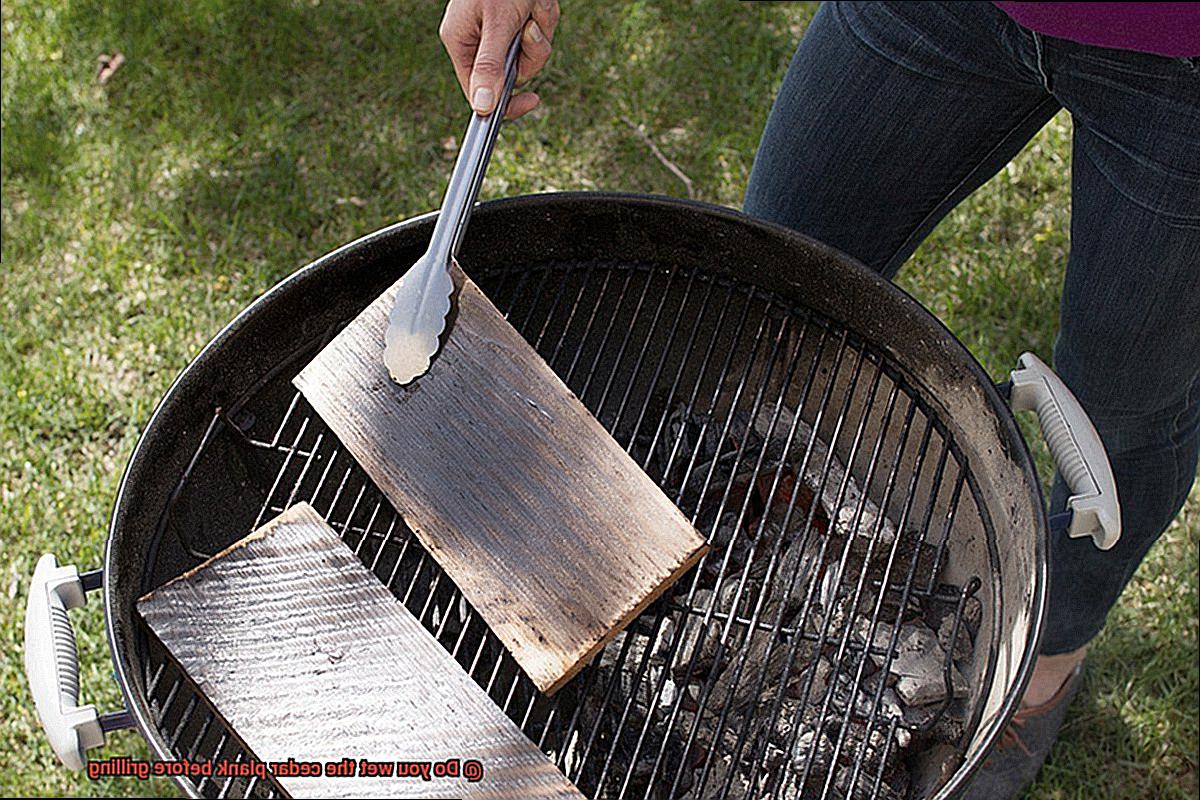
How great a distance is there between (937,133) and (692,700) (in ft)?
2.72

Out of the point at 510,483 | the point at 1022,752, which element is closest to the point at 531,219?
the point at 510,483

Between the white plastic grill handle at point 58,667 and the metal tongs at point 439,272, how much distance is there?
1.58 feet

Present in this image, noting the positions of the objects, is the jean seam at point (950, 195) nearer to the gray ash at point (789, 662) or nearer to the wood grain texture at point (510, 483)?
the gray ash at point (789, 662)

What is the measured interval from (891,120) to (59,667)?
126cm

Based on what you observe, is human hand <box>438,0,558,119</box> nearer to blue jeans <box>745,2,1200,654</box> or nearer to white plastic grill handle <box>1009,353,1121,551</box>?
blue jeans <box>745,2,1200,654</box>

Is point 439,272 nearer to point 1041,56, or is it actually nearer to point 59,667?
point 59,667

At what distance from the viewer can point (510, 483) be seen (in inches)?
57.4

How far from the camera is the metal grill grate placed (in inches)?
56.2

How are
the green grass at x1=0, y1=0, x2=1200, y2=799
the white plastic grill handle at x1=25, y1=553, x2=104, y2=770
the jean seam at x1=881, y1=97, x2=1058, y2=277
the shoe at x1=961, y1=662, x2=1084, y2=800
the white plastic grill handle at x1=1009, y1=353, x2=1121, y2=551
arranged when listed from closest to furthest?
1. the white plastic grill handle at x1=25, y1=553, x2=104, y2=770
2. the white plastic grill handle at x1=1009, y1=353, x2=1121, y2=551
3. the jean seam at x1=881, y1=97, x2=1058, y2=277
4. the shoe at x1=961, y1=662, x2=1084, y2=800
5. the green grass at x1=0, y1=0, x2=1200, y2=799

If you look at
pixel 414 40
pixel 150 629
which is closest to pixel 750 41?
pixel 414 40

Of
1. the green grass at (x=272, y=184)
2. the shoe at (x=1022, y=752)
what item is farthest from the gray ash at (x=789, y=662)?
the green grass at (x=272, y=184)

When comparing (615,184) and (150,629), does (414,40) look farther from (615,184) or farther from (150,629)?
(150,629)

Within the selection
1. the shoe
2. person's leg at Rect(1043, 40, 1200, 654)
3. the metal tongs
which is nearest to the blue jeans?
person's leg at Rect(1043, 40, 1200, 654)

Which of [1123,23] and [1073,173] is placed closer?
[1123,23]
